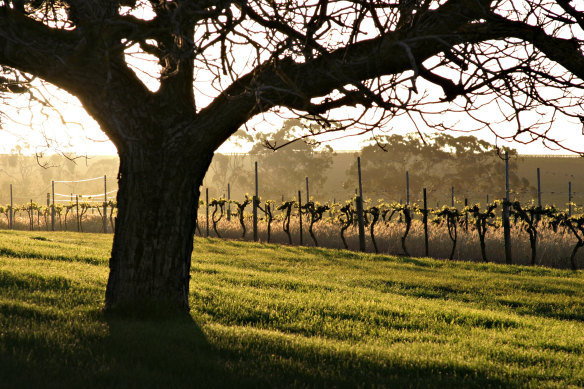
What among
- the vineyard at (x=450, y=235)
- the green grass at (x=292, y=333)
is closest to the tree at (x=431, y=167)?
the vineyard at (x=450, y=235)

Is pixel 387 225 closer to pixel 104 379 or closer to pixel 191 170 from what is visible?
pixel 191 170

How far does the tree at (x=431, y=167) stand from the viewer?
50219 millimetres

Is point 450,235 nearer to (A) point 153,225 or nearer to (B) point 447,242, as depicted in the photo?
(B) point 447,242

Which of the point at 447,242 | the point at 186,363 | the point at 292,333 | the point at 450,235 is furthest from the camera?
the point at 447,242

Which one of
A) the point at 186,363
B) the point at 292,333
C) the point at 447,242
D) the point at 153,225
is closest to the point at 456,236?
the point at 447,242

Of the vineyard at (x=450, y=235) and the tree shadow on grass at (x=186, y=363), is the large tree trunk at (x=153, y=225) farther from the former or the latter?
the vineyard at (x=450, y=235)

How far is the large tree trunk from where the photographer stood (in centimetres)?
597

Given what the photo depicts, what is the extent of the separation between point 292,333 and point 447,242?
11.2 metres

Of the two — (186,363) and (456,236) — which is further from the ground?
(456,236)

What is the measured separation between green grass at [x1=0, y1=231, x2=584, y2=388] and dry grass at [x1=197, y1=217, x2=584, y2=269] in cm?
387

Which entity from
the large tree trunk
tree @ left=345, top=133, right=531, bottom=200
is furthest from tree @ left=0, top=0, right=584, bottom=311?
tree @ left=345, top=133, right=531, bottom=200

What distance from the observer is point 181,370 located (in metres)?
4.51

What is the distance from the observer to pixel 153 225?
5949mm

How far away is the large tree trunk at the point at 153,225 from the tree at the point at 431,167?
144 ft
